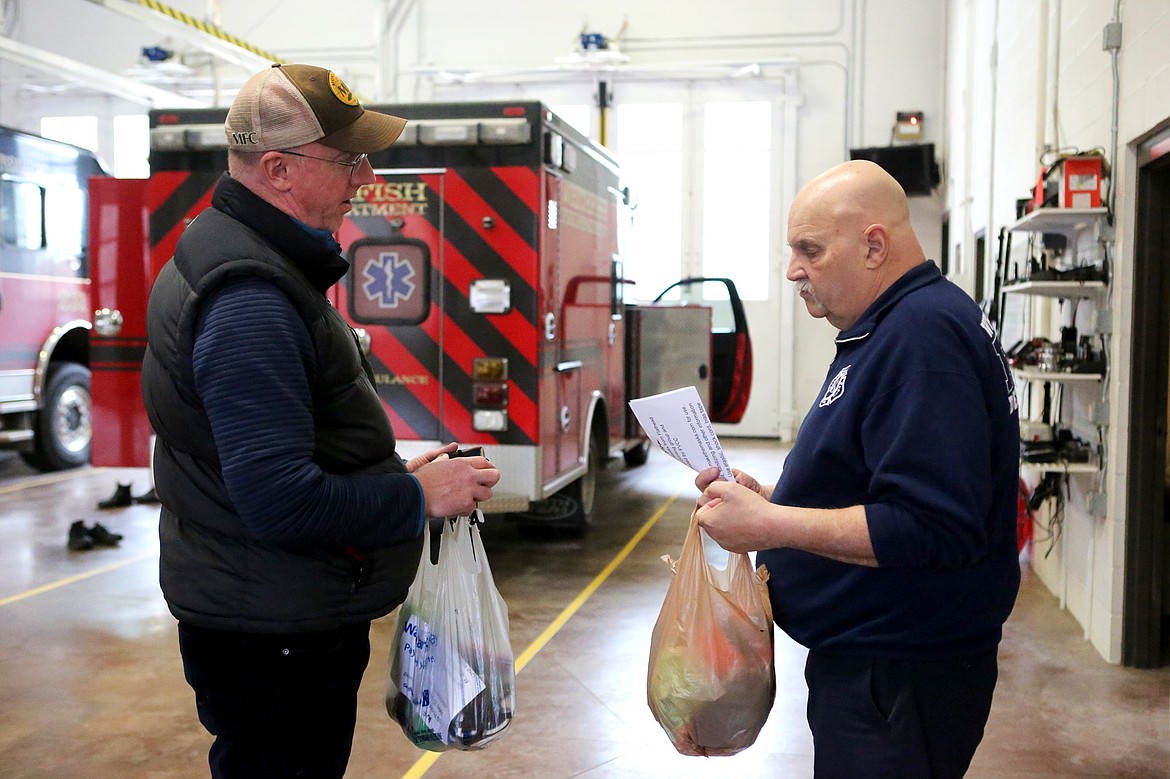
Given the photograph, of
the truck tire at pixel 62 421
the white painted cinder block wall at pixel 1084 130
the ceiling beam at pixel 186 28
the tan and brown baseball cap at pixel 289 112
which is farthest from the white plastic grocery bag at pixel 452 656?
the truck tire at pixel 62 421

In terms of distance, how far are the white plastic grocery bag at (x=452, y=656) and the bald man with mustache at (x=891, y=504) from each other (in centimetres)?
63

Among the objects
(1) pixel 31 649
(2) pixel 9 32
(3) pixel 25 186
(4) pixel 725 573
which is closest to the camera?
(4) pixel 725 573

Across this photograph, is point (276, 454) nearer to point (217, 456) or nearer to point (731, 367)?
point (217, 456)

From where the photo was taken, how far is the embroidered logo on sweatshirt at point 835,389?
74.6 inches

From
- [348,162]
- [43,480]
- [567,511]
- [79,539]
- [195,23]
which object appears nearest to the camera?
[348,162]

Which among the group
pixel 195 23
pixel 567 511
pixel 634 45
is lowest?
pixel 567 511

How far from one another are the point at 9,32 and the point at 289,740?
46.7 ft

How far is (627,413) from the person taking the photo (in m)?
8.65

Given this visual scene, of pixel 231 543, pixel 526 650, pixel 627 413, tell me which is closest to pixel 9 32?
pixel 627 413

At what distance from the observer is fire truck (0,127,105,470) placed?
9242 mm

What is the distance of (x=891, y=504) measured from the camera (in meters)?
1.75

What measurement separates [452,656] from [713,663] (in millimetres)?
537

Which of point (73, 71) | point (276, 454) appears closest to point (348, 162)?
point (276, 454)

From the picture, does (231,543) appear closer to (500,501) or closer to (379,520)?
(379,520)
